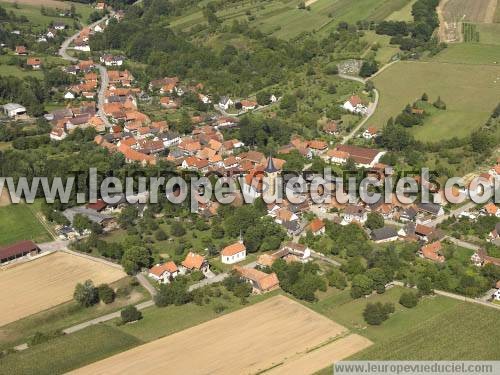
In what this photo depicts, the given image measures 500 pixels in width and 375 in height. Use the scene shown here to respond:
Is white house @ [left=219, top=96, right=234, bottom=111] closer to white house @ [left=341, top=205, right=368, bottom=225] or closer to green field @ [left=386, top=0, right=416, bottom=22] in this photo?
white house @ [left=341, top=205, right=368, bottom=225]

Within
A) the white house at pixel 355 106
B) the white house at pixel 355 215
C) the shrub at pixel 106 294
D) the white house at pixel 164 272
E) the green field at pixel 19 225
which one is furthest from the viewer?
the white house at pixel 355 106

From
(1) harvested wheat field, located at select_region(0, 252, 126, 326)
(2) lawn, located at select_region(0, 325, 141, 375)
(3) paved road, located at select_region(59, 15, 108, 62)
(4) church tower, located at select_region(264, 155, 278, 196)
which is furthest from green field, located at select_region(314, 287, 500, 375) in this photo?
(3) paved road, located at select_region(59, 15, 108, 62)

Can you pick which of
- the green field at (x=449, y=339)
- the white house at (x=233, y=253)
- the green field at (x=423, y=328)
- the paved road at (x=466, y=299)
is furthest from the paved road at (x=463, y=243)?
the white house at (x=233, y=253)

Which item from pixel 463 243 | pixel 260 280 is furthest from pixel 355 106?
pixel 260 280

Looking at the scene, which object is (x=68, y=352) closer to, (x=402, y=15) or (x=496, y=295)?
(x=496, y=295)

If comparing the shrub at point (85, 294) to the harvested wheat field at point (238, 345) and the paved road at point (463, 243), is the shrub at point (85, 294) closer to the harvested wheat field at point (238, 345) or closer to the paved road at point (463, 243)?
the harvested wheat field at point (238, 345)

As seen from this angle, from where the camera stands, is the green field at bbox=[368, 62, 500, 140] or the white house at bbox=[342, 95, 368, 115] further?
the white house at bbox=[342, 95, 368, 115]
